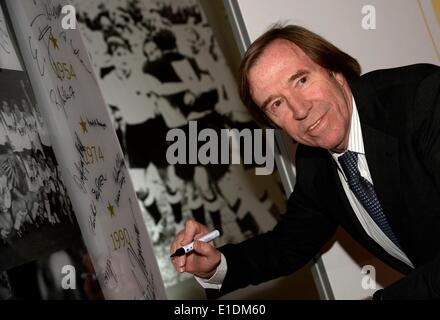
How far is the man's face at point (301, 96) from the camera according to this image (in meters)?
1.50

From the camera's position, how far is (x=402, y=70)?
4.81ft

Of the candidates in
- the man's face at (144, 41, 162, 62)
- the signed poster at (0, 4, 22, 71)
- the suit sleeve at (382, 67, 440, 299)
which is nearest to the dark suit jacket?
the suit sleeve at (382, 67, 440, 299)

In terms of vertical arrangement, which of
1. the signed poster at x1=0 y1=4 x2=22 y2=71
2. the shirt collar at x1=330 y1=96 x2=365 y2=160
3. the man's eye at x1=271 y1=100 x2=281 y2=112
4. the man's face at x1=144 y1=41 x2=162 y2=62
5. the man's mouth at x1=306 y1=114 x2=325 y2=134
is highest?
the man's face at x1=144 y1=41 x2=162 y2=62

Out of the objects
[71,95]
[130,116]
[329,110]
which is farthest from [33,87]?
[130,116]

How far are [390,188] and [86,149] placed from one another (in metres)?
0.81

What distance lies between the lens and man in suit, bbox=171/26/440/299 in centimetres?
137

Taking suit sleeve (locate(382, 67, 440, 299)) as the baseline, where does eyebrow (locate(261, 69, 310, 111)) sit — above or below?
above

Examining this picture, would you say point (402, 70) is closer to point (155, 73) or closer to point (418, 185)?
point (418, 185)

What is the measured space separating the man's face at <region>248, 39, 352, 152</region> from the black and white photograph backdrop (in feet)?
6.83

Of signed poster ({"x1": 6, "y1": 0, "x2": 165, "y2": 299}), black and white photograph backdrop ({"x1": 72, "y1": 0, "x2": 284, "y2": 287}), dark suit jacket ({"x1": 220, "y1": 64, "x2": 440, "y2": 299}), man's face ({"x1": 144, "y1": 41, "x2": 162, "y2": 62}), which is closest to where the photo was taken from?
dark suit jacket ({"x1": 220, "y1": 64, "x2": 440, "y2": 299})
